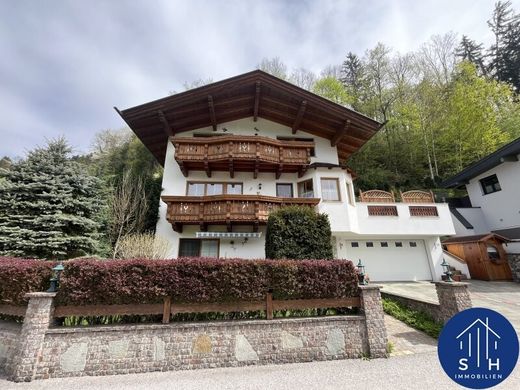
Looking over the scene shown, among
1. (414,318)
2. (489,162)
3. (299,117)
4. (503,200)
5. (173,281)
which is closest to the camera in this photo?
(173,281)

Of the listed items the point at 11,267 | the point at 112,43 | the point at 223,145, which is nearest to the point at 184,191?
the point at 223,145

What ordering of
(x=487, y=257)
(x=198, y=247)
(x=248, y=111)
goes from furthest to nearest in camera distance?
(x=248, y=111), (x=487, y=257), (x=198, y=247)

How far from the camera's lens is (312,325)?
19.0 feet

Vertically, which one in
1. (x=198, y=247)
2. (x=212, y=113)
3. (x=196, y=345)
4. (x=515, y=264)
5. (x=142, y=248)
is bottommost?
(x=196, y=345)

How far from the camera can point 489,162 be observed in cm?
1669

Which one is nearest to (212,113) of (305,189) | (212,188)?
(212,188)

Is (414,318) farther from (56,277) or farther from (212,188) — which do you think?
(212,188)

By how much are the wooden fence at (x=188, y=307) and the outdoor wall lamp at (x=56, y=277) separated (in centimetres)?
45

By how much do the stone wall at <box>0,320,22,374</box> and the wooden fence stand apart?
0.35m

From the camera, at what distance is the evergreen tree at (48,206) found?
9202 millimetres

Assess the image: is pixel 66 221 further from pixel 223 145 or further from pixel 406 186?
pixel 406 186

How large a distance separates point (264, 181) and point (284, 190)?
1400 mm

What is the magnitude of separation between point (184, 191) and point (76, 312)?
911 cm

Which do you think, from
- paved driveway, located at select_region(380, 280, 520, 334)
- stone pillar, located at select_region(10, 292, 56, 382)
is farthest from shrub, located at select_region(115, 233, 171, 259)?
paved driveway, located at select_region(380, 280, 520, 334)
